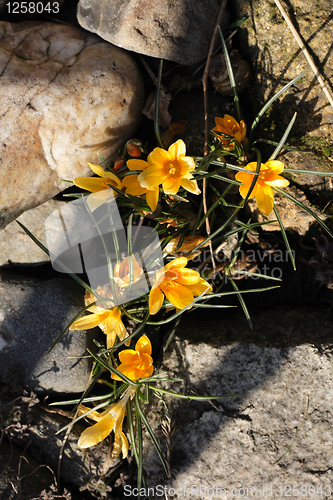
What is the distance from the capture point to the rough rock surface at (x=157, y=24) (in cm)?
176

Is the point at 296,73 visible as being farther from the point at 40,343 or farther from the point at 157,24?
the point at 40,343

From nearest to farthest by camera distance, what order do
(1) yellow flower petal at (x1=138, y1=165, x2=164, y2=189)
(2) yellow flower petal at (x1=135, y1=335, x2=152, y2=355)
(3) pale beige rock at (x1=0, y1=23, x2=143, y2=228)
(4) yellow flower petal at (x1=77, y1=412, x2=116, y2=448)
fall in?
(1) yellow flower petal at (x1=138, y1=165, x2=164, y2=189) < (4) yellow flower petal at (x1=77, y1=412, x2=116, y2=448) < (2) yellow flower petal at (x1=135, y1=335, x2=152, y2=355) < (3) pale beige rock at (x1=0, y1=23, x2=143, y2=228)

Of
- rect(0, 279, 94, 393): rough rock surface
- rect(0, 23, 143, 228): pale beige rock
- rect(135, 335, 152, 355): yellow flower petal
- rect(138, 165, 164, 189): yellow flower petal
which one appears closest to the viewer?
rect(138, 165, 164, 189): yellow flower petal

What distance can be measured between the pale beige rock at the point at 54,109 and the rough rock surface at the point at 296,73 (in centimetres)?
70

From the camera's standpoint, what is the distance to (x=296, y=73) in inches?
67.9

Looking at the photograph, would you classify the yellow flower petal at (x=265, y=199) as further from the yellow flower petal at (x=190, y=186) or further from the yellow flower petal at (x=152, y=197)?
the yellow flower petal at (x=152, y=197)

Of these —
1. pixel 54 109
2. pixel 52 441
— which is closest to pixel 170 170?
pixel 54 109

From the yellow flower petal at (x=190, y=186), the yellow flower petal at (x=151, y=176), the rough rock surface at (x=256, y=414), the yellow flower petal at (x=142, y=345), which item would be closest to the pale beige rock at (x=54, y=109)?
the yellow flower petal at (x=151, y=176)

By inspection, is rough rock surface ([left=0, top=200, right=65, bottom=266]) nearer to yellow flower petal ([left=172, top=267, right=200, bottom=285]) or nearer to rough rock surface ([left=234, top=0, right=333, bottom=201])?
yellow flower petal ([left=172, top=267, right=200, bottom=285])

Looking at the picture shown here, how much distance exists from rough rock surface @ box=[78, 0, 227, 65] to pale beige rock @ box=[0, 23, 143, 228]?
106 mm

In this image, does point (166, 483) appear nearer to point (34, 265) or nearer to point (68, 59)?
point (34, 265)

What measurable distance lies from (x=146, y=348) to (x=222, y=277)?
715 millimetres

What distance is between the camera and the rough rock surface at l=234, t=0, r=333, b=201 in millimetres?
1662

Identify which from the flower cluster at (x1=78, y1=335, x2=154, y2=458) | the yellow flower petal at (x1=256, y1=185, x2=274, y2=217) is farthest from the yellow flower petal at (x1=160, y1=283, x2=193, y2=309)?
the yellow flower petal at (x1=256, y1=185, x2=274, y2=217)
